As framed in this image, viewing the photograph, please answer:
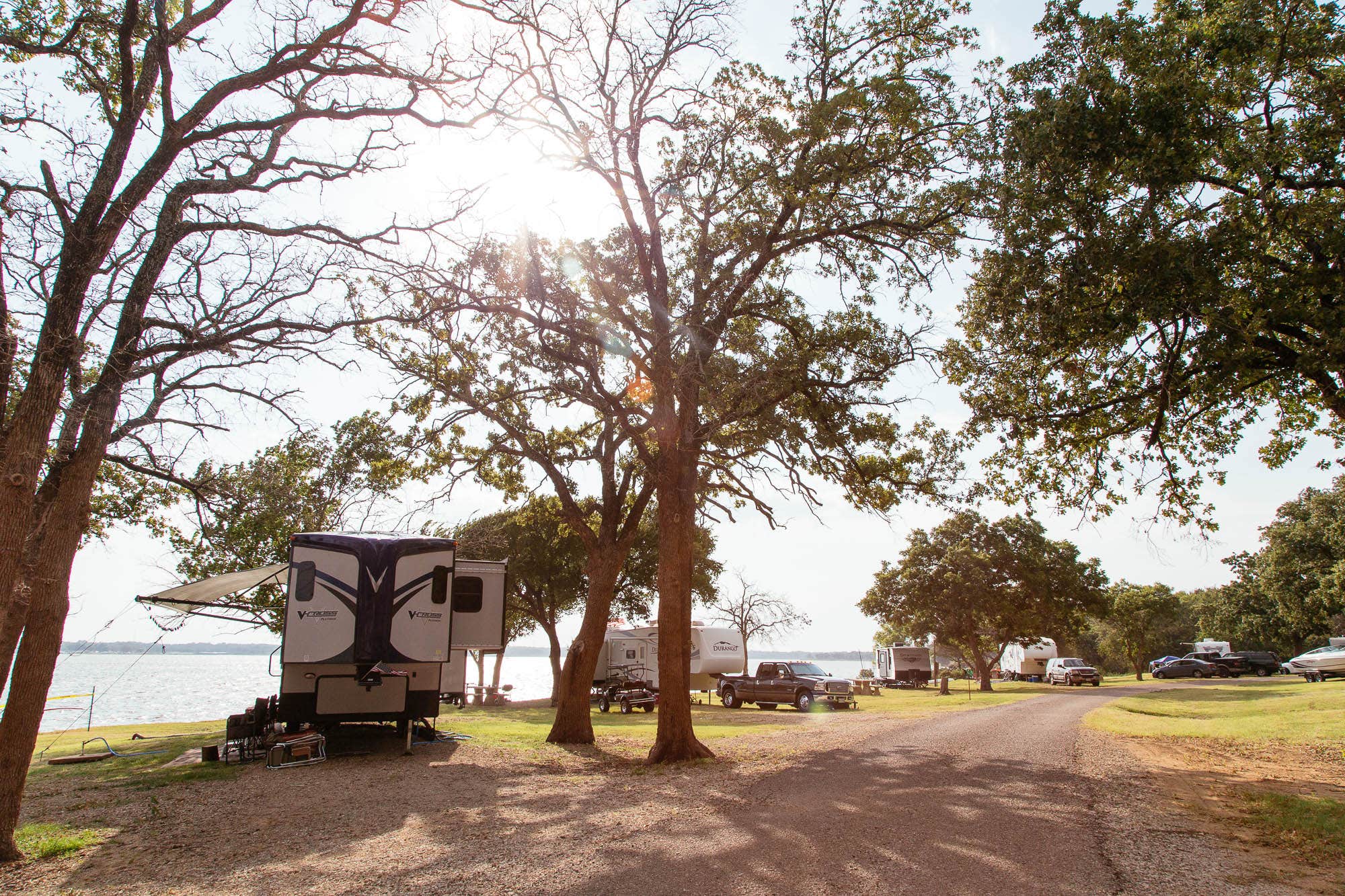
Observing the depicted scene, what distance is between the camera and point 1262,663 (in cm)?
4456

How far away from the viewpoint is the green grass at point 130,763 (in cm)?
1024

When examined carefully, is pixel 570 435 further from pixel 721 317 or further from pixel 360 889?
pixel 360 889

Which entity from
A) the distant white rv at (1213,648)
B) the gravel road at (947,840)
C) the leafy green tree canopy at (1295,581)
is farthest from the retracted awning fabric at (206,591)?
the distant white rv at (1213,648)

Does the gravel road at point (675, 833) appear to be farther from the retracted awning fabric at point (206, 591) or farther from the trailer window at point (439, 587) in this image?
the retracted awning fabric at point (206, 591)

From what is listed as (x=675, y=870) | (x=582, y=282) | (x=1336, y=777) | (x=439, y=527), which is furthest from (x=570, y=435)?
(x=1336, y=777)

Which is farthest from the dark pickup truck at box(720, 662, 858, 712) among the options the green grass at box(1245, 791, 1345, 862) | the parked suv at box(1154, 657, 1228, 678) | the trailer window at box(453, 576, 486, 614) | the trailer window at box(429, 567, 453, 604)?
the parked suv at box(1154, 657, 1228, 678)

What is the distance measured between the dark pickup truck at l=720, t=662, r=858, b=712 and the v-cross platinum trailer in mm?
17712

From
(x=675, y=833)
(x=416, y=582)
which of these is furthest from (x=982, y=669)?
(x=675, y=833)

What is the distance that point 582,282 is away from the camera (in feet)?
46.3

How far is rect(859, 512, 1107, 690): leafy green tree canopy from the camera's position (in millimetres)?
44406

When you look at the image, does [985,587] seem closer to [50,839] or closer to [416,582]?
[416,582]

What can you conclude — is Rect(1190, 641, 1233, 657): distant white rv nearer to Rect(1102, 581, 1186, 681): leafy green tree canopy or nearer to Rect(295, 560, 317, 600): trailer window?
Rect(1102, 581, 1186, 681): leafy green tree canopy

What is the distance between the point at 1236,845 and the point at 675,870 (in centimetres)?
477

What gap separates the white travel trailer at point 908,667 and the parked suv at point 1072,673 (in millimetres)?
7893
